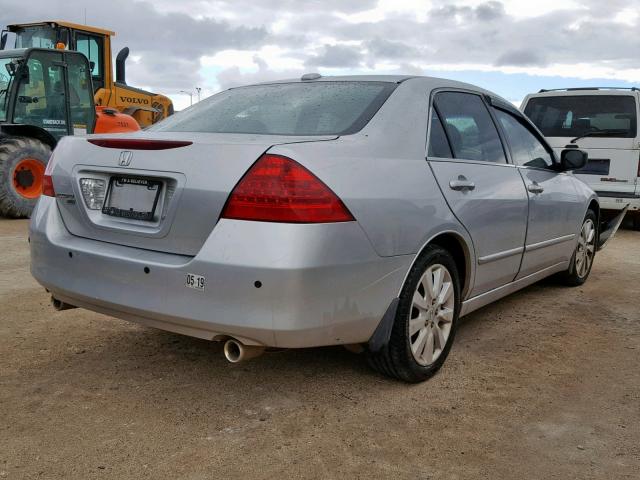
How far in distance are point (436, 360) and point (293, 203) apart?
134cm

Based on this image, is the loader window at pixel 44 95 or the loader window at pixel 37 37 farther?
the loader window at pixel 37 37

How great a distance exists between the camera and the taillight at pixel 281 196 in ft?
8.59

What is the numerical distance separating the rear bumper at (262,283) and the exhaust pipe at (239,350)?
6 cm

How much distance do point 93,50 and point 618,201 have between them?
981cm

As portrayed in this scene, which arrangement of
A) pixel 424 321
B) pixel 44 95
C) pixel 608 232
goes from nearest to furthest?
pixel 424 321
pixel 608 232
pixel 44 95

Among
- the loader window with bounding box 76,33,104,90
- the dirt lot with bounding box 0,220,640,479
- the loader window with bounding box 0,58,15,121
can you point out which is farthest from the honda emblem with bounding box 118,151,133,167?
the loader window with bounding box 76,33,104,90

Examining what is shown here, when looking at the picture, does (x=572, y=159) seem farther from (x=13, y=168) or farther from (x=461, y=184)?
(x=13, y=168)

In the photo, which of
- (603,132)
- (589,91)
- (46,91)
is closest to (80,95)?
(46,91)

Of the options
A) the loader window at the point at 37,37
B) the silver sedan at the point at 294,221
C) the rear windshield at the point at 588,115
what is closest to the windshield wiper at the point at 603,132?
the rear windshield at the point at 588,115

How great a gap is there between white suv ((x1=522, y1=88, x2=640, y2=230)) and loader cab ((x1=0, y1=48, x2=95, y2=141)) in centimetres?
707

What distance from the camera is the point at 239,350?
2807mm

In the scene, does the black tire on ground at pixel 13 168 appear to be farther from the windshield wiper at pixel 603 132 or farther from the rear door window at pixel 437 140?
the rear door window at pixel 437 140

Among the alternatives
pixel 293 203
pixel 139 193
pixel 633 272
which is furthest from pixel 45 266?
pixel 633 272

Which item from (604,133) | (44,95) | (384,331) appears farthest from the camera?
(44,95)
